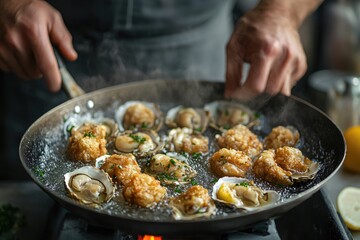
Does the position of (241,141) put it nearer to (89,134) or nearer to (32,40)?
(89,134)

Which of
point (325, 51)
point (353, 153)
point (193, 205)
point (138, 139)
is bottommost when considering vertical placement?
point (325, 51)

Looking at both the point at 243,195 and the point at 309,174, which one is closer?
the point at 243,195

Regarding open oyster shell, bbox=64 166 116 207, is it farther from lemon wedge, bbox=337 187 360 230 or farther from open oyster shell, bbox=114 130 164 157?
lemon wedge, bbox=337 187 360 230

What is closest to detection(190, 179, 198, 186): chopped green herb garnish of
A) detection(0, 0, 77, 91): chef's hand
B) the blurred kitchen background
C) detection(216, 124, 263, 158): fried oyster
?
detection(216, 124, 263, 158): fried oyster

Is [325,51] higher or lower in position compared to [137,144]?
lower

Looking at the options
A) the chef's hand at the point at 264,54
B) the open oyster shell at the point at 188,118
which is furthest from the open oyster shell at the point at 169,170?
the chef's hand at the point at 264,54

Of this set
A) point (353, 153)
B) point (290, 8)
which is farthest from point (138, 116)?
point (353, 153)
